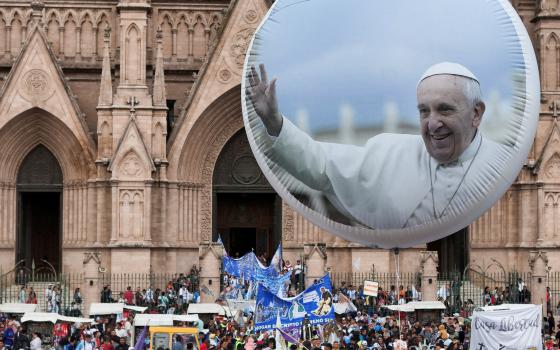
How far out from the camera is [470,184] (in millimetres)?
14172

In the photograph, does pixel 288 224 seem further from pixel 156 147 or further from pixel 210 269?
pixel 210 269

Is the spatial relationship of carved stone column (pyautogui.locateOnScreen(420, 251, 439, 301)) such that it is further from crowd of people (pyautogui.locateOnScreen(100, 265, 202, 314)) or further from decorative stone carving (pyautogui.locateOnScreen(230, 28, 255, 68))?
decorative stone carving (pyautogui.locateOnScreen(230, 28, 255, 68))

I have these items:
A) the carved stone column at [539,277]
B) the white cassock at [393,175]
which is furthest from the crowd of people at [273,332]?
the white cassock at [393,175]

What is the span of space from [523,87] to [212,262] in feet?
83.1

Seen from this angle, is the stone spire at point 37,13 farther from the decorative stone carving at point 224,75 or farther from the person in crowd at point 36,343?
the person in crowd at point 36,343

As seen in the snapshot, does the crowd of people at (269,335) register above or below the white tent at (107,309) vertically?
below

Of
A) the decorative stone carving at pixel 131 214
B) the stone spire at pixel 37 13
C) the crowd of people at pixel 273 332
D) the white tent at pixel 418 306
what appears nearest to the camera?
the crowd of people at pixel 273 332

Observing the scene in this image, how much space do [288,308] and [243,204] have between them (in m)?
22.3

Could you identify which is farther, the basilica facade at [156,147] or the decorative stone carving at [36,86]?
the decorative stone carving at [36,86]

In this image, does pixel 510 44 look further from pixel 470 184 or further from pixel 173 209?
pixel 173 209

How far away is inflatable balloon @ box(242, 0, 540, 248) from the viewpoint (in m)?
13.8

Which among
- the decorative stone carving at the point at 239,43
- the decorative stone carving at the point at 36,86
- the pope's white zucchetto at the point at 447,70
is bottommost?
the pope's white zucchetto at the point at 447,70

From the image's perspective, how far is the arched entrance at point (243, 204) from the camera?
4494 centimetres

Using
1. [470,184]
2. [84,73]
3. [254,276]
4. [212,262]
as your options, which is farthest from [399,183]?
[84,73]
